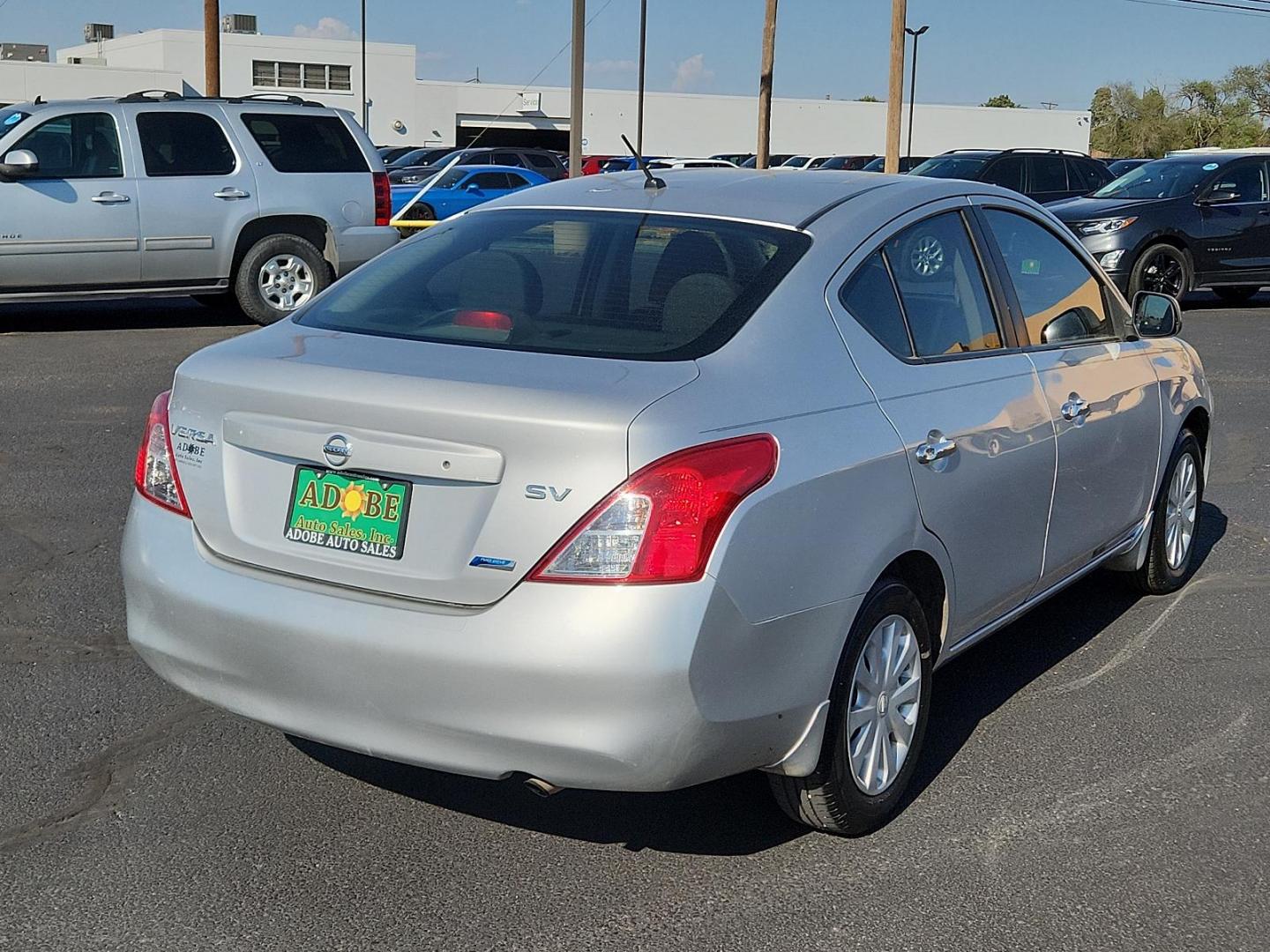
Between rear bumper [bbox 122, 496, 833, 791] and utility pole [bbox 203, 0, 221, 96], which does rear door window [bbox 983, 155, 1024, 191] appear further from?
rear bumper [bbox 122, 496, 833, 791]

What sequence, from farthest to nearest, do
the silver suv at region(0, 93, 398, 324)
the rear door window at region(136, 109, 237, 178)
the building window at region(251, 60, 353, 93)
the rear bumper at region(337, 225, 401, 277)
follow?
1. the building window at region(251, 60, 353, 93)
2. the rear bumper at region(337, 225, 401, 277)
3. the rear door window at region(136, 109, 237, 178)
4. the silver suv at region(0, 93, 398, 324)

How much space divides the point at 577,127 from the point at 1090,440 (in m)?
16.5

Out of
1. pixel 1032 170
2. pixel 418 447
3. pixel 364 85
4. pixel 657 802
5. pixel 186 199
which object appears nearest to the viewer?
pixel 418 447

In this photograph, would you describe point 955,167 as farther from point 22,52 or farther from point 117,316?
point 22,52

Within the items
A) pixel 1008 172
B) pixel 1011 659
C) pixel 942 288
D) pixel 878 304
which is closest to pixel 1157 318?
pixel 1011 659

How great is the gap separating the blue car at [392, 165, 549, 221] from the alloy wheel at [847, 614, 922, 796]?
2106 cm

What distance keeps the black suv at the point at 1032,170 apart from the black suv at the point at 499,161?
34.7 feet

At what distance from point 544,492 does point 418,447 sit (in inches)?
12.3

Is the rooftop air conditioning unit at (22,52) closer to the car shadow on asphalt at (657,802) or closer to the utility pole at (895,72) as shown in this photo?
the utility pole at (895,72)

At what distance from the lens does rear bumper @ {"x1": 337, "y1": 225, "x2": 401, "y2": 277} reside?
45.6 feet

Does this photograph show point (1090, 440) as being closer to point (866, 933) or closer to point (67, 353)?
point (866, 933)

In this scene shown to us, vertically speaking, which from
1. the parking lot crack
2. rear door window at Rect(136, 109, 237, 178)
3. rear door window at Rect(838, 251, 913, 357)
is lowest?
the parking lot crack

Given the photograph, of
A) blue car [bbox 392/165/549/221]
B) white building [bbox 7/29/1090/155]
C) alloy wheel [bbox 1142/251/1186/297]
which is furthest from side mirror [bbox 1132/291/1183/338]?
white building [bbox 7/29/1090/155]

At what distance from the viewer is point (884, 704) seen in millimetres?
3951
